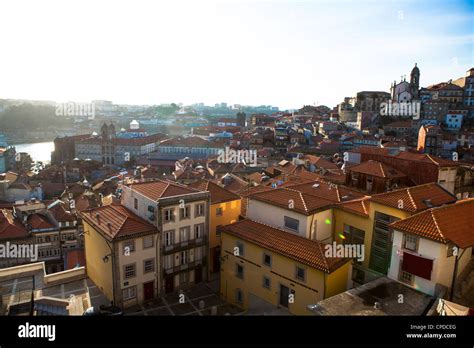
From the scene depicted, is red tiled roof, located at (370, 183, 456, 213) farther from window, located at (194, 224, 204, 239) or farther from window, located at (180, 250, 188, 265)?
window, located at (180, 250, 188, 265)

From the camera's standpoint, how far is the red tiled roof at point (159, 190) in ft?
59.4

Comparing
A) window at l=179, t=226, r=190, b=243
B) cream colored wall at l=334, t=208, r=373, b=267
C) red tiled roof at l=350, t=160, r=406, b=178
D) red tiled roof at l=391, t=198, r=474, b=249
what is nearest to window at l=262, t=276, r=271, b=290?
cream colored wall at l=334, t=208, r=373, b=267

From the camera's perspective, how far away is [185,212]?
60.8 feet

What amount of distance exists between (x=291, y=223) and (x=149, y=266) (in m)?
7.32

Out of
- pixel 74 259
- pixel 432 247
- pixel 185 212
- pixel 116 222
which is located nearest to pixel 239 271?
pixel 185 212

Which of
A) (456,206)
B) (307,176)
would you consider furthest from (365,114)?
(456,206)

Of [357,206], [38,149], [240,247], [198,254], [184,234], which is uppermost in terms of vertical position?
[357,206]

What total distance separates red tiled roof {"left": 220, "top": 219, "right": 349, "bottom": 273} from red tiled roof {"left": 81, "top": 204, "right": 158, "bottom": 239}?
13.2 feet

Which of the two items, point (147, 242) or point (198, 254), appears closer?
point (147, 242)

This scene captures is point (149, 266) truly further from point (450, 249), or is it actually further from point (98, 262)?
point (450, 249)

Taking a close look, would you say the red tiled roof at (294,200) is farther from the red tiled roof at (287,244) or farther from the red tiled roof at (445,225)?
the red tiled roof at (445,225)

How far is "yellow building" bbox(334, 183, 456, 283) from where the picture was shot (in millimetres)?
15328

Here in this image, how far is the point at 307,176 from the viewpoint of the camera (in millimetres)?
30094
